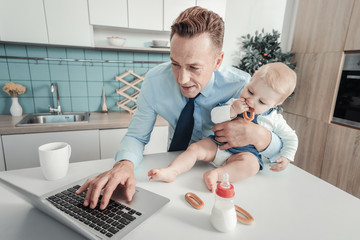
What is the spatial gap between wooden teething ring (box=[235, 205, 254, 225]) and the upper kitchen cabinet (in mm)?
2324

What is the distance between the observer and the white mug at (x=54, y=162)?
77 centimetres

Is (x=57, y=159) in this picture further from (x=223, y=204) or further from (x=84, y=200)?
(x=223, y=204)

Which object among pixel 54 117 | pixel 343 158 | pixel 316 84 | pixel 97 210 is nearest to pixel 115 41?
pixel 54 117

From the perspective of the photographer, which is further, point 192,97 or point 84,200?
point 192,97

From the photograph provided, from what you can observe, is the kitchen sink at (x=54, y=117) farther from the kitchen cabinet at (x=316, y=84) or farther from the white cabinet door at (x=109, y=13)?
the kitchen cabinet at (x=316, y=84)

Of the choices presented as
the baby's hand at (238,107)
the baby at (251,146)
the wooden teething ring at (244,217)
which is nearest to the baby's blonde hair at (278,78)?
→ the baby at (251,146)

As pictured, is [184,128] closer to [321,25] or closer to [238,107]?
[238,107]

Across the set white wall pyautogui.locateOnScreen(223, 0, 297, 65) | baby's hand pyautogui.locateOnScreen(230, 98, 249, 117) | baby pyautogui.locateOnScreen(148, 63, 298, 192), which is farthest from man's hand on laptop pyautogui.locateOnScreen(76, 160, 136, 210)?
white wall pyautogui.locateOnScreen(223, 0, 297, 65)

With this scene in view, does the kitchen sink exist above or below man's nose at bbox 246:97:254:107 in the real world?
below

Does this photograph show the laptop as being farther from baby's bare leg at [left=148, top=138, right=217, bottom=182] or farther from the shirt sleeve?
the shirt sleeve

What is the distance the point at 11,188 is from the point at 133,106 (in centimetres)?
204

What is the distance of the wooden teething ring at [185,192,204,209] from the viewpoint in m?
0.66

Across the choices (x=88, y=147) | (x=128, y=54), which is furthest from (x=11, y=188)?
(x=128, y=54)

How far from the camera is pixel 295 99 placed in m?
2.79
